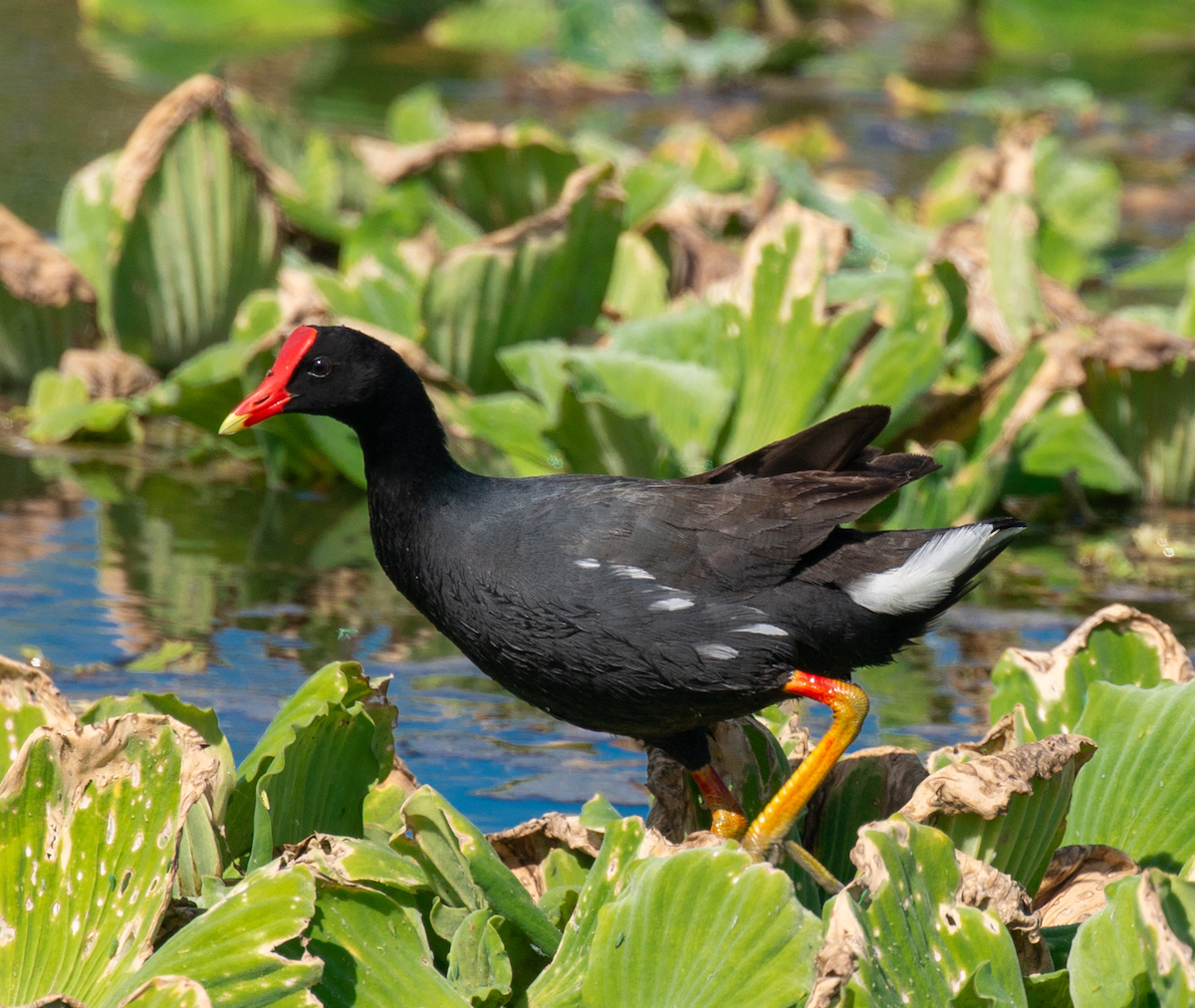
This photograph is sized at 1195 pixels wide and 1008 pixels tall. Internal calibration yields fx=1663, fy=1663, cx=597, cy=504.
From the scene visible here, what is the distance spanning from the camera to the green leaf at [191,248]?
17.2ft

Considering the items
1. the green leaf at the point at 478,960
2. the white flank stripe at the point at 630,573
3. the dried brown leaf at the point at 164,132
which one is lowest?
the green leaf at the point at 478,960

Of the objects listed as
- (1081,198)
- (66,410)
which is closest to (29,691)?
(66,410)

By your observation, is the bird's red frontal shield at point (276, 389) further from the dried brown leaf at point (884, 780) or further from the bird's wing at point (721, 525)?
the dried brown leaf at point (884, 780)

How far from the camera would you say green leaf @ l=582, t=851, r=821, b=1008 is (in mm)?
2049

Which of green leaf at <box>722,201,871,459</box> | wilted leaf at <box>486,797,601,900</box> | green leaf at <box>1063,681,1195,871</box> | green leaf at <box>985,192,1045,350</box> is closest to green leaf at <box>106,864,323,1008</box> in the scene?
wilted leaf at <box>486,797,601,900</box>

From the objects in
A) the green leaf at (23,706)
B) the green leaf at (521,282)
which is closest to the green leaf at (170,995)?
the green leaf at (23,706)

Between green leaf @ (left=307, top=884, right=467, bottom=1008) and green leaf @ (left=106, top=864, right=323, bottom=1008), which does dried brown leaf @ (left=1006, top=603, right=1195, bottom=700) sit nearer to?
green leaf @ (left=307, top=884, right=467, bottom=1008)

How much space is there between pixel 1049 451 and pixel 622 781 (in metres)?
2.02

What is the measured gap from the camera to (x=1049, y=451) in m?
4.75

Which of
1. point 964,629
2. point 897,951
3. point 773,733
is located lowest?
point 964,629

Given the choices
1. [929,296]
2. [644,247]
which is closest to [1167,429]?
[929,296]

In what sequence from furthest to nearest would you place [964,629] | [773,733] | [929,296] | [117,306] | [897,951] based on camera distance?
[117,306] < [929,296] < [964,629] < [773,733] < [897,951]

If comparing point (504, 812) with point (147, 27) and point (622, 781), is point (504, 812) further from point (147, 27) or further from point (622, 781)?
point (147, 27)

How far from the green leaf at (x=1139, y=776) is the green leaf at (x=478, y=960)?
0.96 meters
